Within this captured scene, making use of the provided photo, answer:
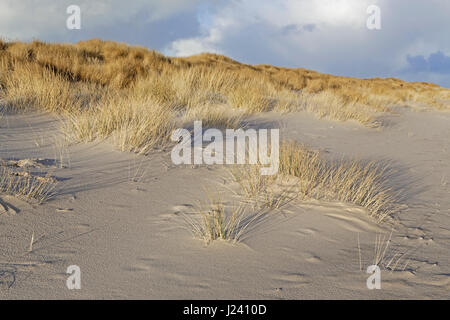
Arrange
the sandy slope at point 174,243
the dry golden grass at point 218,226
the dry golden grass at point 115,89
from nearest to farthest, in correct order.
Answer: the sandy slope at point 174,243, the dry golden grass at point 218,226, the dry golden grass at point 115,89

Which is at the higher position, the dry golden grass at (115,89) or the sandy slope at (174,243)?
the dry golden grass at (115,89)

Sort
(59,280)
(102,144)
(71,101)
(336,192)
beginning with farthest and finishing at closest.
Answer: (71,101) → (102,144) → (336,192) → (59,280)

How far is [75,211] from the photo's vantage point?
8.24 feet

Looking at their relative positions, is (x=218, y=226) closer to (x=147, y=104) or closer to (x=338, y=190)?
(x=338, y=190)

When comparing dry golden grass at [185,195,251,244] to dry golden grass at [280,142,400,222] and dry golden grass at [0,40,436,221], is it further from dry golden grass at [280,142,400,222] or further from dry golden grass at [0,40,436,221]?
dry golden grass at [280,142,400,222]

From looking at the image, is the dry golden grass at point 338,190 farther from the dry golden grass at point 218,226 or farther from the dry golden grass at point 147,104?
the dry golden grass at point 218,226

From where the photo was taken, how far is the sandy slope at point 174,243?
1729mm

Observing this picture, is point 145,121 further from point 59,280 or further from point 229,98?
point 229,98

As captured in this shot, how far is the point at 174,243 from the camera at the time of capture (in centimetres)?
217

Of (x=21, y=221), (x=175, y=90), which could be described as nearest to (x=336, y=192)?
(x=21, y=221)

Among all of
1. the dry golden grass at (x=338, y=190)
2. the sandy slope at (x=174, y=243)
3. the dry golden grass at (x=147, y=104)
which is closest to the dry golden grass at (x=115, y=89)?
the dry golden grass at (x=147, y=104)

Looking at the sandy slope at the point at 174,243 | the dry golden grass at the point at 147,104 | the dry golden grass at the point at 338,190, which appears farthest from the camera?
the dry golden grass at the point at 147,104

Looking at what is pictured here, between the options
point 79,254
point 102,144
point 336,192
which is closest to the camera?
point 79,254
